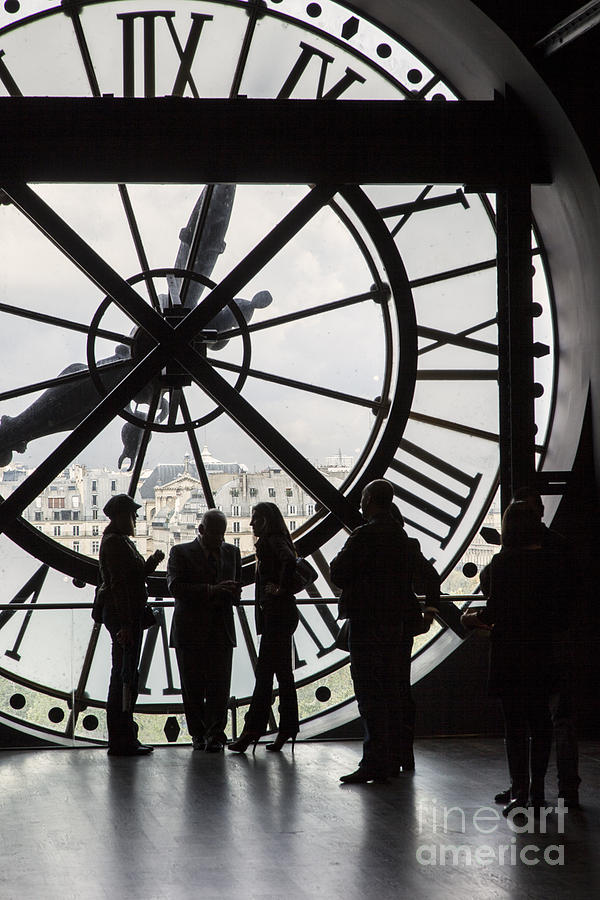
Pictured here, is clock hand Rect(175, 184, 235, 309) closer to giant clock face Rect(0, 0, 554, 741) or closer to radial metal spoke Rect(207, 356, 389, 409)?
giant clock face Rect(0, 0, 554, 741)

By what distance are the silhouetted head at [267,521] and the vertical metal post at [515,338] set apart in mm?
936

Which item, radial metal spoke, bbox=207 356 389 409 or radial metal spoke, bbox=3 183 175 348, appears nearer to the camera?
radial metal spoke, bbox=3 183 175 348

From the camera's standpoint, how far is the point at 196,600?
4383 millimetres

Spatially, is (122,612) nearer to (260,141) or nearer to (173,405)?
(173,405)

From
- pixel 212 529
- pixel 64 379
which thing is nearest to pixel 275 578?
pixel 212 529

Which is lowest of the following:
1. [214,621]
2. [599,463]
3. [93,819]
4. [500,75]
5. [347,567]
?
[93,819]

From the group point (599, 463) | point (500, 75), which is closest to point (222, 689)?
point (599, 463)

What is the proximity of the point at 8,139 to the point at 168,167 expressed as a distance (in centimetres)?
60

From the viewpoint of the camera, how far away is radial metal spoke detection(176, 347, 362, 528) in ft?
14.5

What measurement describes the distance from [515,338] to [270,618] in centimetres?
151

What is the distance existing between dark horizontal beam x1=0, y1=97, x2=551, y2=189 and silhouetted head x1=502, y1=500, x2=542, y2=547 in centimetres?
157

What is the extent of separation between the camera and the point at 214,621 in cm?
441

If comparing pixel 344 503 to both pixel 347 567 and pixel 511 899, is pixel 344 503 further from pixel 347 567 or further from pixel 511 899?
pixel 511 899

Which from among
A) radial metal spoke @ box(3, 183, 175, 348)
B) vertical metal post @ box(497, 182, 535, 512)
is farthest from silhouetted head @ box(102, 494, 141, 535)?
vertical metal post @ box(497, 182, 535, 512)
